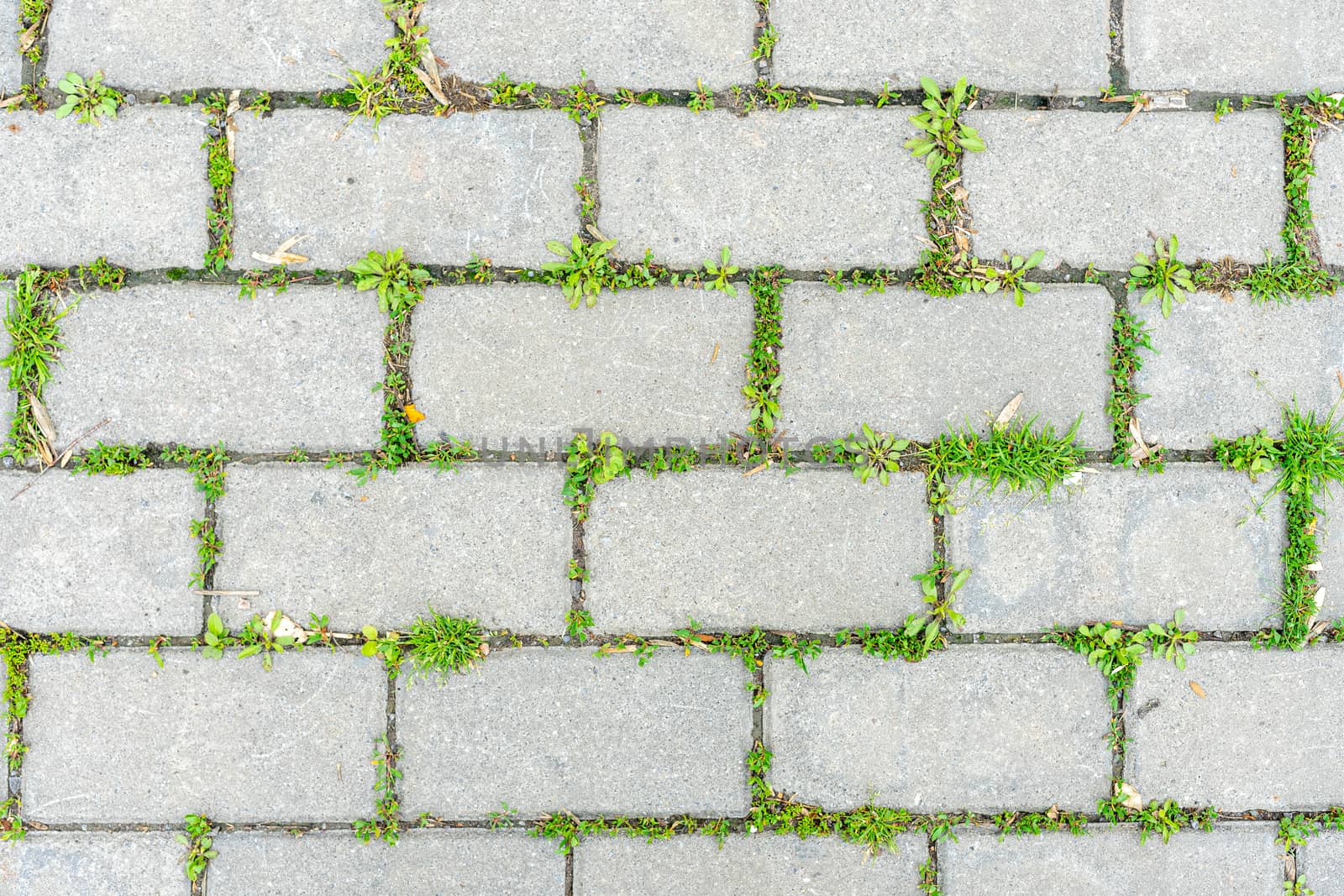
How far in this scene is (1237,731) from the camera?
2479mm

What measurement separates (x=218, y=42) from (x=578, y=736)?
2.19m

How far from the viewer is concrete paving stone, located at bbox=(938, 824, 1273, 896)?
246cm

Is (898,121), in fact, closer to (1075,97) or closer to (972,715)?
(1075,97)

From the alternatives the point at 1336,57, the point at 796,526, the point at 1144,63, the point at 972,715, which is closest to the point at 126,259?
the point at 796,526

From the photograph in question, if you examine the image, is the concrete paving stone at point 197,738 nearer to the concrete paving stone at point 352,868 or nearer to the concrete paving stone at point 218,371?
the concrete paving stone at point 352,868

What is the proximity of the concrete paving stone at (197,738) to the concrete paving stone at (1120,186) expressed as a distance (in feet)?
7.33

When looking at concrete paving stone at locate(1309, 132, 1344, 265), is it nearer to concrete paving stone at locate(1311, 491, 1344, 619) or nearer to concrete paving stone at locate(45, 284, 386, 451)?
concrete paving stone at locate(1311, 491, 1344, 619)

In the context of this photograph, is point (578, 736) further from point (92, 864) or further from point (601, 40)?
point (601, 40)

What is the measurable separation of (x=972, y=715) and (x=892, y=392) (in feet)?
3.04

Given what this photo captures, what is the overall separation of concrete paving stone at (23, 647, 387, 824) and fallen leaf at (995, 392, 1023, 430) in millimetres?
1872

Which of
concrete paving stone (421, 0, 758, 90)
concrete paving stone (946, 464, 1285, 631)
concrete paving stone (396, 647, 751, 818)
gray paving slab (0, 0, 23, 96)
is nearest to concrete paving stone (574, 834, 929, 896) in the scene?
concrete paving stone (396, 647, 751, 818)

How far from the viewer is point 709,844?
2.45 meters

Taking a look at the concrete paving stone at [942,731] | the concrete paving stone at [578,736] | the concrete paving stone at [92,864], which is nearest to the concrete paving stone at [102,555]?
the concrete paving stone at [92,864]

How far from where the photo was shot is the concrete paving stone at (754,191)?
2488 mm
